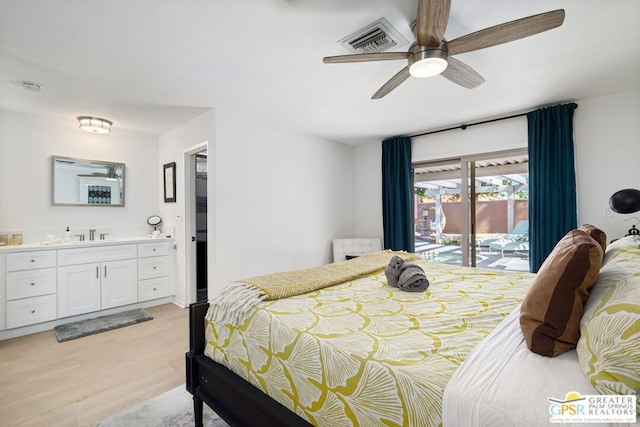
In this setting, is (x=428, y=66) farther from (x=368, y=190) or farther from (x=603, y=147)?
(x=368, y=190)

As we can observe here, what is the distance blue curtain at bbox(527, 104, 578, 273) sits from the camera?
3.12m

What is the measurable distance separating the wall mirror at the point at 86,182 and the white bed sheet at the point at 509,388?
4596 mm

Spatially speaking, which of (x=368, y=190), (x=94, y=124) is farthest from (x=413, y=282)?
(x=94, y=124)

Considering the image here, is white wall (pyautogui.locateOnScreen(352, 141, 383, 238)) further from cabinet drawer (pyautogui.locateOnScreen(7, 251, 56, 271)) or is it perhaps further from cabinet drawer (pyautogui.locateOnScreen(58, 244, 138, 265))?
cabinet drawer (pyautogui.locateOnScreen(7, 251, 56, 271))

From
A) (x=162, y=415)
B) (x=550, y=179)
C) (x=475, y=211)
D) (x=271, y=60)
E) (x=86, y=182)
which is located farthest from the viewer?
(x=475, y=211)

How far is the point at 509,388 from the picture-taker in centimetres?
81

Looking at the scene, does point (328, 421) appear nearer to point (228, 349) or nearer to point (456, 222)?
point (228, 349)

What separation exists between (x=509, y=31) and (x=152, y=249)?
434 centimetres

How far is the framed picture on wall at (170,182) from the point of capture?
13.4 ft

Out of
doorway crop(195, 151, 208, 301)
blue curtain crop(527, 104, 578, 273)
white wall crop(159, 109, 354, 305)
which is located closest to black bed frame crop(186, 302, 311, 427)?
white wall crop(159, 109, 354, 305)

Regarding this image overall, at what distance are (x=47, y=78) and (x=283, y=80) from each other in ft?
6.84

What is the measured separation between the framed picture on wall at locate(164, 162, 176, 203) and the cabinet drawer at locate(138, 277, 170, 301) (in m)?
1.14

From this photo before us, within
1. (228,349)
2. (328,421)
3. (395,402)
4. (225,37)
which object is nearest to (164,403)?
(228,349)

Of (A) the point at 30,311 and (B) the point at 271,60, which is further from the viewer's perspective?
(A) the point at 30,311
